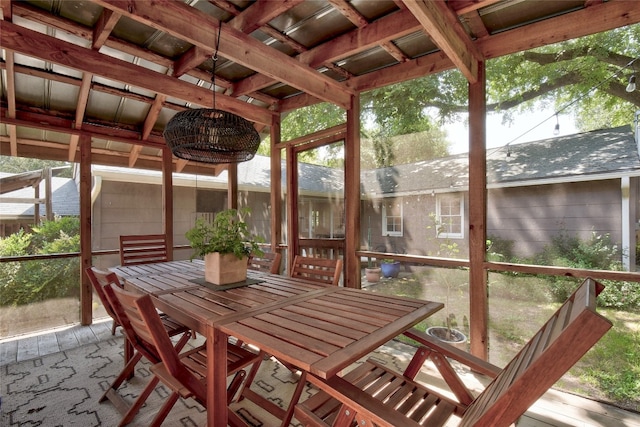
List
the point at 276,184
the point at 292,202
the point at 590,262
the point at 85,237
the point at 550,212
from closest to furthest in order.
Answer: the point at 590,262 < the point at 550,212 < the point at 85,237 < the point at 292,202 < the point at 276,184

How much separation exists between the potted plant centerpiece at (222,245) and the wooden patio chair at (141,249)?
1.79 m

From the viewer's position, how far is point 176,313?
182cm

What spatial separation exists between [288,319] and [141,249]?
2975 mm

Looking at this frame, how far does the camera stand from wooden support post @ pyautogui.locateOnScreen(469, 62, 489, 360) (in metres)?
2.70

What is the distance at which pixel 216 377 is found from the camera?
1.59 meters

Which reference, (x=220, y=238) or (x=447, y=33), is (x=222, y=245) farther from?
(x=447, y=33)

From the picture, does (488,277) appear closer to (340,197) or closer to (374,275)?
(374,275)

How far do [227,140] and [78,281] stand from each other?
10.4 feet

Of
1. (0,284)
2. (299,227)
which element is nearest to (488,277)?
(299,227)

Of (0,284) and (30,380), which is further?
(0,284)

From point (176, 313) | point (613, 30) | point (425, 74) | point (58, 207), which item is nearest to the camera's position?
point (176, 313)

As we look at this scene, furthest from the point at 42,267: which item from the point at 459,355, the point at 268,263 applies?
the point at 459,355

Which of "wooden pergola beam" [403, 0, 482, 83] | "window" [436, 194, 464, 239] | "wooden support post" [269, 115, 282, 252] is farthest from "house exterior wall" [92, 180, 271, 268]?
"wooden pergola beam" [403, 0, 482, 83]

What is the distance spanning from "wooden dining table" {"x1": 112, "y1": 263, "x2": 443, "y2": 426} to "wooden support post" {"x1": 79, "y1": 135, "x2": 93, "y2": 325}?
6.96 ft
